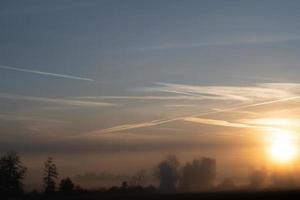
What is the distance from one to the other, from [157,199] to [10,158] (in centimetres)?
5817

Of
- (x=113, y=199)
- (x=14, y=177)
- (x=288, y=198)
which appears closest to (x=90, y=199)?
(x=113, y=199)

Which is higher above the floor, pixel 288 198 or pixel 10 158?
pixel 10 158

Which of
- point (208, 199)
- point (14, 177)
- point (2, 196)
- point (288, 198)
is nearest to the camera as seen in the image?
point (288, 198)

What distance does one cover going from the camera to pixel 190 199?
88.3 m

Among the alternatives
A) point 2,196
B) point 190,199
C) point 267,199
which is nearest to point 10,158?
point 2,196

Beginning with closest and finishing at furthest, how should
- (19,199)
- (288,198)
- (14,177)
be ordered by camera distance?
1. (288,198)
2. (19,199)
3. (14,177)

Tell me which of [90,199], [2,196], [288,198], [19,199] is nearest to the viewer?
[288,198]

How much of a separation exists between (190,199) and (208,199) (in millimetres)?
2573

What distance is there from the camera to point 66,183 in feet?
468

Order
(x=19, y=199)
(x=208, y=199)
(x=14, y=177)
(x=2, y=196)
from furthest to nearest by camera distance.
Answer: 1. (x=14, y=177)
2. (x=2, y=196)
3. (x=19, y=199)
4. (x=208, y=199)

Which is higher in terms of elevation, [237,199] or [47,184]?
[47,184]

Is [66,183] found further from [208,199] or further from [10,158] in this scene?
[208,199]

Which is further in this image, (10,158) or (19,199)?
(10,158)

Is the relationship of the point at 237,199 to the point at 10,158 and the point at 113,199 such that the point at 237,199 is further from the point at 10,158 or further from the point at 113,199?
the point at 10,158
